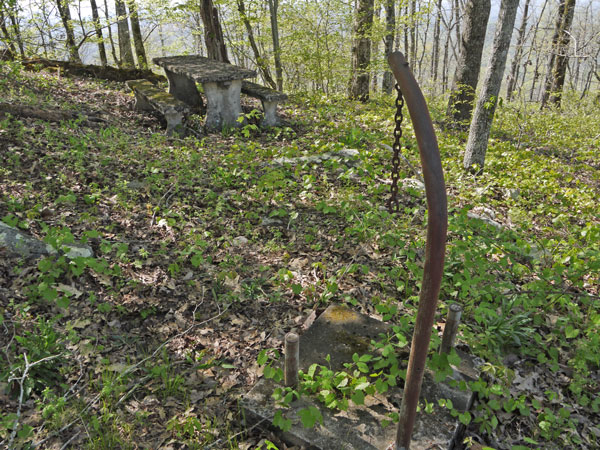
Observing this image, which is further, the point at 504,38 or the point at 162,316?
the point at 504,38

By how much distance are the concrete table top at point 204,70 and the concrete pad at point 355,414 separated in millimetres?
5489

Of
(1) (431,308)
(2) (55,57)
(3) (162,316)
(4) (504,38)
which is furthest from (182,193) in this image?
(2) (55,57)

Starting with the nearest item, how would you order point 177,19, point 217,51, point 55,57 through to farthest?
point 217,51 → point 55,57 → point 177,19

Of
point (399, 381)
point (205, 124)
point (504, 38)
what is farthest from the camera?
point (205, 124)

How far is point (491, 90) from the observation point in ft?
18.7

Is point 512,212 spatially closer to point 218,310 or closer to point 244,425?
point 218,310

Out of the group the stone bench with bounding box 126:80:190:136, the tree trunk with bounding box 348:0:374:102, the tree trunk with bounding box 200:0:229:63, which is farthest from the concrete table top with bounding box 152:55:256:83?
the tree trunk with bounding box 348:0:374:102

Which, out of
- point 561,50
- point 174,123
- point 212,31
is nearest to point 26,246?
point 174,123

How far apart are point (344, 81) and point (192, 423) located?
406 inches

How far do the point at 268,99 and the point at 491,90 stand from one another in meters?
3.81

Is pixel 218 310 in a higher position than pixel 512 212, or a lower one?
lower

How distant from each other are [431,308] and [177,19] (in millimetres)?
12917

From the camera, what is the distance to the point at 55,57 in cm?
1048

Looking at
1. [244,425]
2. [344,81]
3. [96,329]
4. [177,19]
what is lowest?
[244,425]
